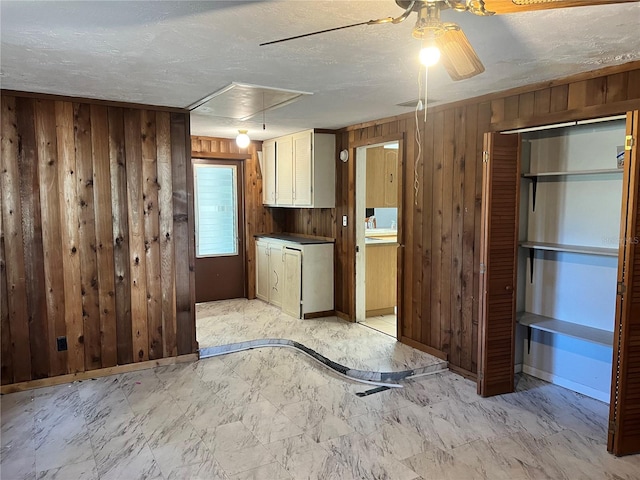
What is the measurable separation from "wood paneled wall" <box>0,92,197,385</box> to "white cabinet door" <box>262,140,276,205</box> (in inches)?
83.0

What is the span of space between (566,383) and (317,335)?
7.56 feet

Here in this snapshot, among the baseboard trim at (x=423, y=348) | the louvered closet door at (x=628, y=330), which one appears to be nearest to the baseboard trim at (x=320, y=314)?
the baseboard trim at (x=423, y=348)

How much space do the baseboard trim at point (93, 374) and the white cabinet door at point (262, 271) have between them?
6.74ft

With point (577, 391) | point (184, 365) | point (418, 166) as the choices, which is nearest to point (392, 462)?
point (577, 391)

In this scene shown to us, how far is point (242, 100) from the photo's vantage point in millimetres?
3625

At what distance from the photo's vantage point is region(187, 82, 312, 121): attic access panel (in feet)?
10.7

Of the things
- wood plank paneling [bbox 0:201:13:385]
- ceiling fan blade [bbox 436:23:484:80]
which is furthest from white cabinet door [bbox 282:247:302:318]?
ceiling fan blade [bbox 436:23:484:80]

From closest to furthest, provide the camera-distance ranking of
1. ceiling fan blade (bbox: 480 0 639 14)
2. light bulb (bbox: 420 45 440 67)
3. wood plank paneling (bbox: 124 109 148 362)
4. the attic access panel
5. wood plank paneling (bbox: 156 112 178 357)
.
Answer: ceiling fan blade (bbox: 480 0 639 14) → light bulb (bbox: 420 45 440 67) → the attic access panel → wood plank paneling (bbox: 124 109 148 362) → wood plank paneling (bbox: 156 112 178 357)

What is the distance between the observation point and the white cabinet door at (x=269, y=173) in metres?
6.05

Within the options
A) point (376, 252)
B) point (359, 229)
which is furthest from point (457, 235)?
point (376, 252)

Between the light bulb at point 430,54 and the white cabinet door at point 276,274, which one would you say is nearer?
the light bulb at point 430,54

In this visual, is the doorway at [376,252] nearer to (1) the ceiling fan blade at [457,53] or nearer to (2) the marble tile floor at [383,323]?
(2) the marble tile floor at [383,323]

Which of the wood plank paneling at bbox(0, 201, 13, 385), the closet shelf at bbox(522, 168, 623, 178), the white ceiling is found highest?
the white ceiling

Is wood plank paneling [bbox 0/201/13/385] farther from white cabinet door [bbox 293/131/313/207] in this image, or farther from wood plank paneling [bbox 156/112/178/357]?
white cabinet door [bbox 293/131/313/207]
